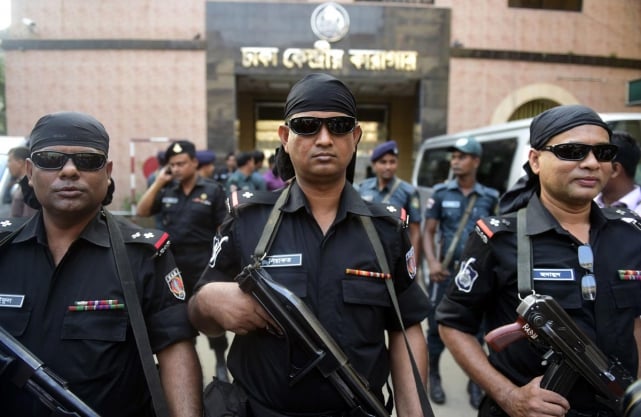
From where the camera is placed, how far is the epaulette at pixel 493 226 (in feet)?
6.19

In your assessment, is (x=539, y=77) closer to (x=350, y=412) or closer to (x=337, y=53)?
(x=337, y=53)

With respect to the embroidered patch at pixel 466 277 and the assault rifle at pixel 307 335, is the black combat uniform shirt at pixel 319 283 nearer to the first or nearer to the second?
the assault rifle at pixel 307 335

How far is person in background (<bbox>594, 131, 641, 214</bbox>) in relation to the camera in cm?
316

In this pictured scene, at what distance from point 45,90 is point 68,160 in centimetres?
1051

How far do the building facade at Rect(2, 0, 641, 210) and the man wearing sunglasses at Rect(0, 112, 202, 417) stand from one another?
921 cm

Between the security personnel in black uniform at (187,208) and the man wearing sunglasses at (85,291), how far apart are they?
2408 mm

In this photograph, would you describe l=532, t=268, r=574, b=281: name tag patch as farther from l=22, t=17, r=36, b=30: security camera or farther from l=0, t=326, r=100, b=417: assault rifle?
l=22, t=17, r=36, b=30: security camera

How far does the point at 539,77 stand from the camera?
37.4 ft

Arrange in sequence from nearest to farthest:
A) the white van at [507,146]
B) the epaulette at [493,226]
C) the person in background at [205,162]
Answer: the epaulette at [493,226] → the white van at [507,146] → the person in background at [205,162]

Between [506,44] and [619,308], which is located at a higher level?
[506,44]

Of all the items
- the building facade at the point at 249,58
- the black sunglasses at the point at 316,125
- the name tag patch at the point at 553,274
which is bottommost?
the name tag patch at the point at 553,274

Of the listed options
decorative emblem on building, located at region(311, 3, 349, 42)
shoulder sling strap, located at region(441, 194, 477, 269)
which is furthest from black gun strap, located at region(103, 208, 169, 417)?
decorative emblem on building, located at region(311, 3, 349, 42)

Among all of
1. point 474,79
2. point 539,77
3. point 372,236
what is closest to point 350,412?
point 372,236

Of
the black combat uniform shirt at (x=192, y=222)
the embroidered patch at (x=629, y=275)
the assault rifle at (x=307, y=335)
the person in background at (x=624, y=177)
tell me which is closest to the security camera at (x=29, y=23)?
the black combat uniform shirt at (x=192, y=222)
